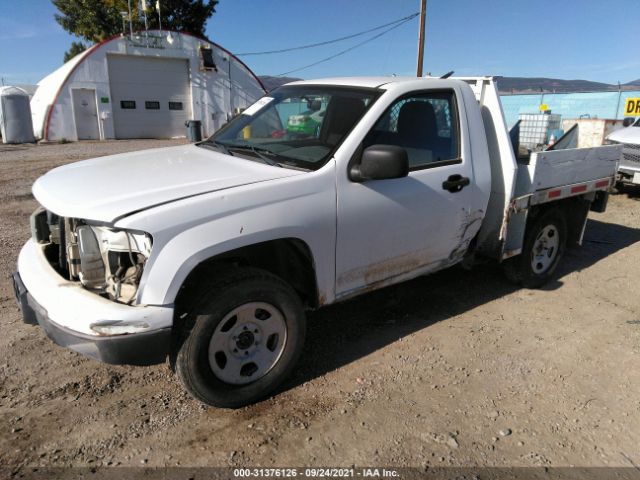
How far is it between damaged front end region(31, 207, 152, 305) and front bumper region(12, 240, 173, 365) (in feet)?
0.25

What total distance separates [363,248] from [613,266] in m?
4.01

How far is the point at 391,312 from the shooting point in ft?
14.5

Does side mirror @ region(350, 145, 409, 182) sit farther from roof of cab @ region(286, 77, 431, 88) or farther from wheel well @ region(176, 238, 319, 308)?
roof of cab @ region(286, 77, 431, 88)

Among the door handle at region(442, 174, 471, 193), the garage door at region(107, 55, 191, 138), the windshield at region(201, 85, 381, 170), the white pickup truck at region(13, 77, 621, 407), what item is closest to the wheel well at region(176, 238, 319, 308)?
the white pickup truck at region(13, 77, 621, 407)

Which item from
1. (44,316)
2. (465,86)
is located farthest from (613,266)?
(44,316)

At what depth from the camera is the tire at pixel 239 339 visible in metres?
2.73

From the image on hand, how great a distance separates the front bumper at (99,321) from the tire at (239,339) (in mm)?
179

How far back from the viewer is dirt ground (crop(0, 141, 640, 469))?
269cm

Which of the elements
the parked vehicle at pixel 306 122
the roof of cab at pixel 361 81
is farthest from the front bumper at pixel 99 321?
the roof of cab at pixel 361 81

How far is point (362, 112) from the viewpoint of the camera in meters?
3.38

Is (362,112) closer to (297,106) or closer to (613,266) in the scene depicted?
(297,106)

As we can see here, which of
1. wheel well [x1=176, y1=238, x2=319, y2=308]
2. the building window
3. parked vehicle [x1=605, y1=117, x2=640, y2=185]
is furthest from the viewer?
the building window

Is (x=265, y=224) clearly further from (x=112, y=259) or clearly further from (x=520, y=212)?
(x=520, y=212)

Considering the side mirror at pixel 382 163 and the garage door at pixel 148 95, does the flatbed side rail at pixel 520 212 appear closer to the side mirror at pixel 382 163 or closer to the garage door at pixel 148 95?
the side mirror at pixel 382 163
